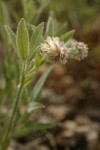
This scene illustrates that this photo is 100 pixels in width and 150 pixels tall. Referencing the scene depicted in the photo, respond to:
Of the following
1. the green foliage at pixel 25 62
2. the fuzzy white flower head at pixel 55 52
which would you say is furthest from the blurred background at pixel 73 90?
the fuzzy white flower head at pixel 55 52

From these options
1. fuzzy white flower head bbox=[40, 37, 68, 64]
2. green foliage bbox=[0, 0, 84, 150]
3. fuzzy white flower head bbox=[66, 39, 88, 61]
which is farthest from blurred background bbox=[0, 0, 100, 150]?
fuzzy white flower head bbox=[40, 37, 68, 64]

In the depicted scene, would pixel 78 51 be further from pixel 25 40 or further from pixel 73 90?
pixel 73 90

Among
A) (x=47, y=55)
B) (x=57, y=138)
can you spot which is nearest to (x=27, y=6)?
(x=47, y=55)

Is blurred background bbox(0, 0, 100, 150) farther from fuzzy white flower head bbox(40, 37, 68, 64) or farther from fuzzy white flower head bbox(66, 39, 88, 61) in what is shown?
fuzzy white flower head bbox(40, 37, 68, 64)

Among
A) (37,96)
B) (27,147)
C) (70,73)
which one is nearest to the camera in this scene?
(37,96)

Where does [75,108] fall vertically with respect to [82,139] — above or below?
above

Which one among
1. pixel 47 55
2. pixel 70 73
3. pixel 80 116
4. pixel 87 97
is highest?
pixel 70 73

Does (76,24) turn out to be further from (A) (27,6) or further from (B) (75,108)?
(A) (27,6)
